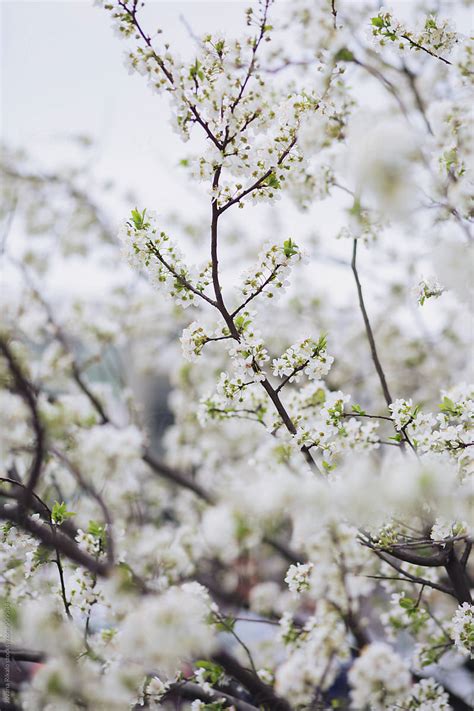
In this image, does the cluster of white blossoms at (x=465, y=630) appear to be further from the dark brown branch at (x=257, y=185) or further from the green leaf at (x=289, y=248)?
the dark brown branch at (x=257, y=185)

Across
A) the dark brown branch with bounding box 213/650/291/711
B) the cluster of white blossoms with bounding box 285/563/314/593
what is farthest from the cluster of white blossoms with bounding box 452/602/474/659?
the dark brown branch with bounding box 213/650/291/711

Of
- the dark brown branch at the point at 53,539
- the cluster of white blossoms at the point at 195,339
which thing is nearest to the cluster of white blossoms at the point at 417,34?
the cluster of white blossoms at the point at 195,339

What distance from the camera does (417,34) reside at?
1.90 m

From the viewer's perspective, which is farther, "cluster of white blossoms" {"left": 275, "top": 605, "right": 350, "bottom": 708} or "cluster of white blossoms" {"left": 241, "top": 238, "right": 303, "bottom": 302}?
"cluster of white blossoms" {"left": 275, "top": 605, "right": 350, "bottom": 708}

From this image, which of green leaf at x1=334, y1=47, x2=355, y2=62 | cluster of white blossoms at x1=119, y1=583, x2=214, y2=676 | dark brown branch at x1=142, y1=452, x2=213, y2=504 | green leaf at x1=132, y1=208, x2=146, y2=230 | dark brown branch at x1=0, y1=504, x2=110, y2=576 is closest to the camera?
cluster of white blossoms at x1=119, y1=583, x2=214, y2=676

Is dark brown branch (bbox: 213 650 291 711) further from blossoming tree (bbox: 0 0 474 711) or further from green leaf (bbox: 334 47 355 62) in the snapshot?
green leaf (bbox: 334 47 355 62)

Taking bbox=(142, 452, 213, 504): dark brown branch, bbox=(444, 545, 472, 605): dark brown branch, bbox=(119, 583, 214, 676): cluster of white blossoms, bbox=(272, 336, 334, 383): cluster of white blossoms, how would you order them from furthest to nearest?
bbox=(142, 452, 213, 504): dark brown branch
bbox=(444, 545, 472, 605): dark brown branch
bbox=(272, 336, 334, 383): cluster of white blossoms
bbox=(119, 583, 214, 676): cluster of white blossoms

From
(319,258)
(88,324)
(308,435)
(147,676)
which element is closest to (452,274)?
(308,435)

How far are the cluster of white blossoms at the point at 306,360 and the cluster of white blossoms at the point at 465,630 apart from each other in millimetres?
922

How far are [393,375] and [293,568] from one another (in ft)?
13.1

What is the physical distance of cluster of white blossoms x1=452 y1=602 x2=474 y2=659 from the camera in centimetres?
179

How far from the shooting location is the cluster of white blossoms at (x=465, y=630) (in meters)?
1.79

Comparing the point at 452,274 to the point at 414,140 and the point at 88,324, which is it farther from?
the point at 88,324

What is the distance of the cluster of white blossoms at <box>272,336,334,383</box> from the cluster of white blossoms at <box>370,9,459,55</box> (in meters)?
1.08
